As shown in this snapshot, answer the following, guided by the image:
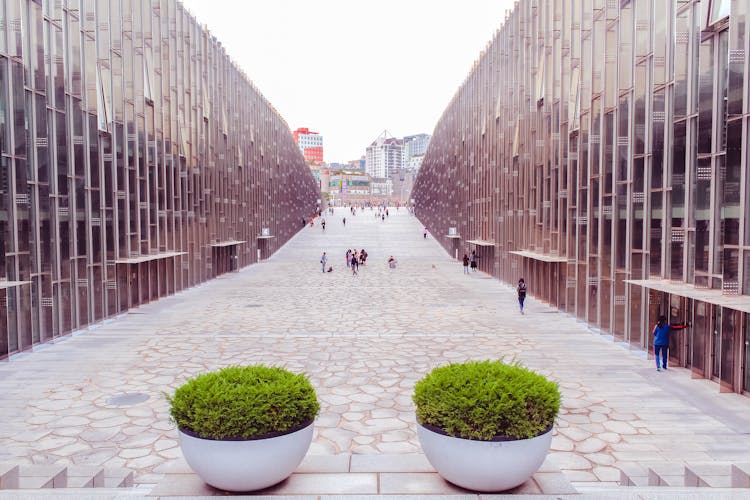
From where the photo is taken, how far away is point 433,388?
634 centimetres

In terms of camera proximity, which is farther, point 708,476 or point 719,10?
point 719,10

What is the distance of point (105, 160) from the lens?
22.6m

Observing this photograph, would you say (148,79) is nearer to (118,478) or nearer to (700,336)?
(118,478)

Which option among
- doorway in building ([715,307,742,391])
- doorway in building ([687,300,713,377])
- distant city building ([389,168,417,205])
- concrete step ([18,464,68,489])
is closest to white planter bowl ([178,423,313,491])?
concrete step ([18,464,68,489])

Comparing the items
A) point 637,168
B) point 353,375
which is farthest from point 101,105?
point 637,168

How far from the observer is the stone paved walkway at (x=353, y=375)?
9.68 meters

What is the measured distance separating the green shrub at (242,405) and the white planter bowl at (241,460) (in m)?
0.09

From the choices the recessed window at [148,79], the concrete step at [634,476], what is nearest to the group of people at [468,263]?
the recessed window at [148,79]

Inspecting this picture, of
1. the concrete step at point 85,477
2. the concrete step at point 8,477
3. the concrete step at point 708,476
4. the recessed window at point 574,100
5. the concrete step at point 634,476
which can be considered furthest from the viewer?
the recessed window at point 574,100

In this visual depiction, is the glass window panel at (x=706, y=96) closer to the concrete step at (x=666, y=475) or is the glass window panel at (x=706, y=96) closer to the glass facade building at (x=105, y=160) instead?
the concrete step at (x=666, y=475)

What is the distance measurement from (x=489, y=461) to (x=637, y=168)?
14.6 m

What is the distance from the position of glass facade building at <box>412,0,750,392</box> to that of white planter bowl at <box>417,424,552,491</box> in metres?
7.50

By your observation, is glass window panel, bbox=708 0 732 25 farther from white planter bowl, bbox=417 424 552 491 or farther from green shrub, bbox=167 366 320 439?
green shrub, bbox=167 366 320 439

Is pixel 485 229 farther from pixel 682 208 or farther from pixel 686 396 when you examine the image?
pixel 686 396
